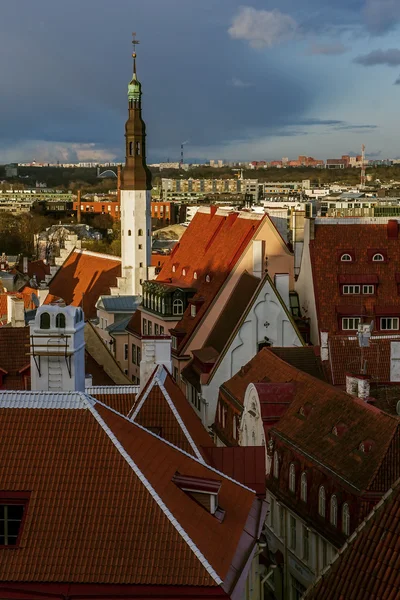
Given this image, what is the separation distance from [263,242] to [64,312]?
36.9 metres

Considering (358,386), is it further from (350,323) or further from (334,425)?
(350,323)

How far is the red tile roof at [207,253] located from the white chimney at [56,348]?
33965 mm

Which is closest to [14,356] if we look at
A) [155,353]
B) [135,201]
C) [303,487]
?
[155,353]

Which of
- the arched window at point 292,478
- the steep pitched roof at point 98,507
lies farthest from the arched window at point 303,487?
the steep pitched roof at point 98,507

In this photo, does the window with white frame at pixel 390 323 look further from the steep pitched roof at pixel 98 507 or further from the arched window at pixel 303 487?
the steep pitched roof at pixel 98 507

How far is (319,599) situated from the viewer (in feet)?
77.2

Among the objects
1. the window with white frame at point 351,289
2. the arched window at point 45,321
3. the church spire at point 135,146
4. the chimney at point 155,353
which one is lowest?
the window with white frame at point 351,289

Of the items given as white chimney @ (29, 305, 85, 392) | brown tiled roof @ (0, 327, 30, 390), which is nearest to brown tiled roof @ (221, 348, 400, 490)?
brown tiled roof @ (0, 327, 30, 390)

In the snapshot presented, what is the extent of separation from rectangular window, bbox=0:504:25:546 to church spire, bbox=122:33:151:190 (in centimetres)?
7433

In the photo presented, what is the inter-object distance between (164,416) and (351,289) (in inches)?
1404

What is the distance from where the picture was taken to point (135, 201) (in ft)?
319

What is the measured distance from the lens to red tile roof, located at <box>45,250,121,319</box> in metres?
96.4

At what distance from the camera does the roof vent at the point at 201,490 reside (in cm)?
2573

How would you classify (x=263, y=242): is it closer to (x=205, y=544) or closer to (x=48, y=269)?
(x=205, y=544)
